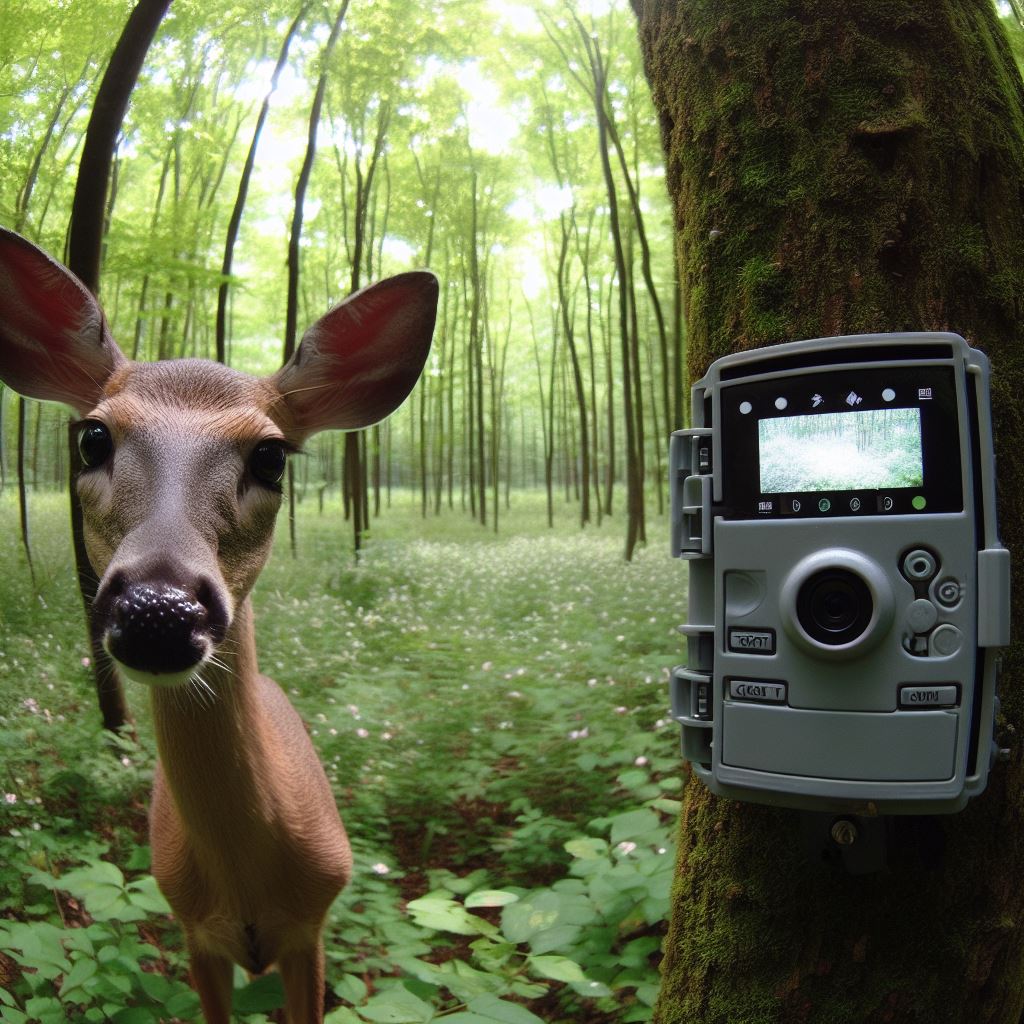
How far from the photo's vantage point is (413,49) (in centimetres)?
193

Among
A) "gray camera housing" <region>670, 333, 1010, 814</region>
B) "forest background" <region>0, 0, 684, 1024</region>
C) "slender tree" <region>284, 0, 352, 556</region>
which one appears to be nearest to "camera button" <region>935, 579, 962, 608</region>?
"gray camera housing" <region>670, 333, 1010, 814</region>

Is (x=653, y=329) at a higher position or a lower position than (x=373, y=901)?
higher

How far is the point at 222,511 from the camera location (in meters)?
0.82

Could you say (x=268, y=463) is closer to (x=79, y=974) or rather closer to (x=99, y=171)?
(x=79, y=974)

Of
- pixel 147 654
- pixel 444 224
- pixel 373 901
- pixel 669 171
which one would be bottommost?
pixel 373 901

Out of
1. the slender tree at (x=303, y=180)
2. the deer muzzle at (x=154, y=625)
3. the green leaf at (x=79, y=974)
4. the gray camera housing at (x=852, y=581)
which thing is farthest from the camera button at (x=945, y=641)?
the slender tree at (x=303, y=180)

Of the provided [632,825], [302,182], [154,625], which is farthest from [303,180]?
[632,825]

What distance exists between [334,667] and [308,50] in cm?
146

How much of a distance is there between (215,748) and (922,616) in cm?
81

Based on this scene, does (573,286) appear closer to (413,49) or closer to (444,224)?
(444,224)

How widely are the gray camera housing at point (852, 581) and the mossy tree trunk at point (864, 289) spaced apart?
0.33 feet

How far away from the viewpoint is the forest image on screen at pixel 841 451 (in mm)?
514

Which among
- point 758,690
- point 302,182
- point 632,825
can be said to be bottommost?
point 632,825

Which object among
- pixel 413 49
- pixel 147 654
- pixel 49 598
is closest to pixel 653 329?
pixel 413 49
